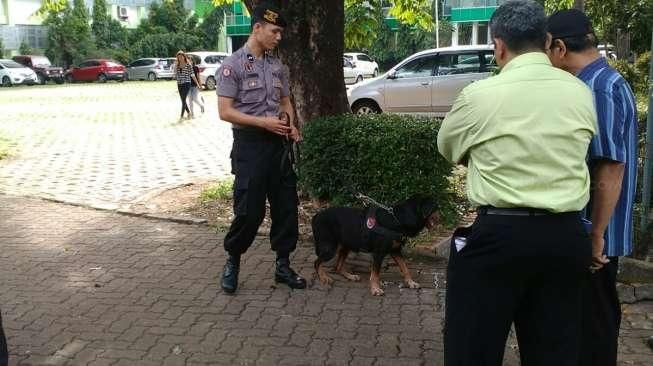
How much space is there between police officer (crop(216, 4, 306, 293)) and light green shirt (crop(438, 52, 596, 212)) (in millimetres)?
2212

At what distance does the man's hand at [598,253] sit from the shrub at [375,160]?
3.13 metres

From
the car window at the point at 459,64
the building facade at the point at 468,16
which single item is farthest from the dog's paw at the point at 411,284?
the building facade at the point at 468,16

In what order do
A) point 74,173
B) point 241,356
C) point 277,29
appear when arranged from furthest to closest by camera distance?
1. point 74,173
2. point 277,29
3. point 241,356

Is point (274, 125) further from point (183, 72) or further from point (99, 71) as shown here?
point (99, 71)

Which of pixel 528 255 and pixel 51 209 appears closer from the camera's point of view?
pixel 528 255

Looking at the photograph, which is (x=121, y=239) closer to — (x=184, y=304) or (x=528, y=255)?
(x=184, y=304)

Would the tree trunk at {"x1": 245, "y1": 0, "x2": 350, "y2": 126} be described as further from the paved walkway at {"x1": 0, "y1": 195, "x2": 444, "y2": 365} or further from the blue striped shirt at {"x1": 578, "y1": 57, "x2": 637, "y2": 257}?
the blue striped shirt at {"x1": 578, "y1": 57, "x2": 637, "y2": 257}

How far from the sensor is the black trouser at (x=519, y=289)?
7.86 feet

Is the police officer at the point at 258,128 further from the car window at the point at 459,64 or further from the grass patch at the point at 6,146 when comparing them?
the car window at the point at 459,64

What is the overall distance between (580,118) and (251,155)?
2549mm

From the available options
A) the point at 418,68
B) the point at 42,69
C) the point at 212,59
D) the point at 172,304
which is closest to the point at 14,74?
the point at 42,69

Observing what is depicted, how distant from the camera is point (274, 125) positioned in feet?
14.4

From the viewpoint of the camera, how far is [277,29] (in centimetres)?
438

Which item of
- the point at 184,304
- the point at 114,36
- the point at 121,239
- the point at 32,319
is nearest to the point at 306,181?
the point at 121,239
